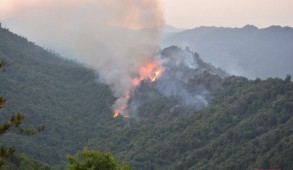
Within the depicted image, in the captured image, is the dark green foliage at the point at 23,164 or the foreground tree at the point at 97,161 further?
the dark green foliage at the point at 23,164

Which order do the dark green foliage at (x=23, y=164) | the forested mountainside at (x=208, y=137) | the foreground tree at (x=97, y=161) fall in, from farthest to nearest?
the forested mountainside at (x=208, y=137) < the dark green foliage at (x=23, y=164) < the foreground tree at (x=97, y=161)

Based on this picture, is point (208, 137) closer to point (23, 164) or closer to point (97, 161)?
point (23, 164)

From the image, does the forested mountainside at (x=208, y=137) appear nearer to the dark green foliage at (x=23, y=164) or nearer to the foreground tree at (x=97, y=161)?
the dark green foliage at (x=23, y=164)

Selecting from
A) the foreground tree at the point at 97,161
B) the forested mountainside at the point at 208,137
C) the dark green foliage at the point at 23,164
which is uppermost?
the forested mountainside at the point at 208,137

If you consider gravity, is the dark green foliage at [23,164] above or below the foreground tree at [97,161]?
above

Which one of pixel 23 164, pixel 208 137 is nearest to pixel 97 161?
pixel 23 164

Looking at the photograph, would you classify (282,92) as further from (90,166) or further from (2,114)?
(90,166)

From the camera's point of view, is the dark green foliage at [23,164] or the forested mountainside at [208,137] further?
the forested mountainside at [208,137]

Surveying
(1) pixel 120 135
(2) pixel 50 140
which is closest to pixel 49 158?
(2) pixel 50 140

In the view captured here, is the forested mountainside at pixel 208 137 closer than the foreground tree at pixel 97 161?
No

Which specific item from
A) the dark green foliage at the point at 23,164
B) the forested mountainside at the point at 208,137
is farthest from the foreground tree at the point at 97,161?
the forested mountainside at the point at 208,137

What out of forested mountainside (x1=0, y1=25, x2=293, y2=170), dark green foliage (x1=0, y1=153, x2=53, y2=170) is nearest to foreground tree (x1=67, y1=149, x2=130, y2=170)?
dark green foliage (x1=0, y1=153, x2=53, y2=170)

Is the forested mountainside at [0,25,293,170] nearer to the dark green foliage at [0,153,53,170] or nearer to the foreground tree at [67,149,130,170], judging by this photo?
the dark green foliage at [0,153,53,170]

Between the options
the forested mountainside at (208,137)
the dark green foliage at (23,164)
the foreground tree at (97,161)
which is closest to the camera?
the foreground tree at (97,161)
